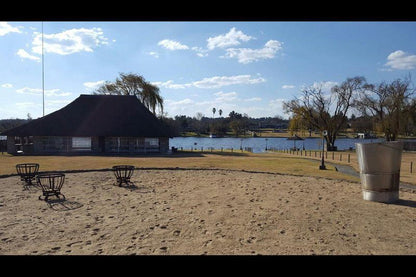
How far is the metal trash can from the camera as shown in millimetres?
10625

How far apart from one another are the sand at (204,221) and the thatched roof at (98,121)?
72.1ft

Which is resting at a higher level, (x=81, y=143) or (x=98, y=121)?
(x=98, y=121)

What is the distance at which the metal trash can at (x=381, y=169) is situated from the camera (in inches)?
418

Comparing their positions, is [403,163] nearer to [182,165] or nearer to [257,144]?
[182,165]

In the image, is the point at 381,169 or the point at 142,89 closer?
the point at 381,169

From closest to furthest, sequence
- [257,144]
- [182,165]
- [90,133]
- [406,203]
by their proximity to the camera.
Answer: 1. [406,203]
2. [182,165]
3. [90,133]
4. [257,144]

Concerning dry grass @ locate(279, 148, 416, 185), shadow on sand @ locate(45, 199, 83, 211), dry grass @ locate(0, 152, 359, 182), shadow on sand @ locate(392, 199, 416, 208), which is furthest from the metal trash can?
shadow on sand @ locate(45, 199, 83, 211)

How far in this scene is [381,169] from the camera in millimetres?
10727

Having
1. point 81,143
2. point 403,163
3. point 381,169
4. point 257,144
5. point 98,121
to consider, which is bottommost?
point 257,144

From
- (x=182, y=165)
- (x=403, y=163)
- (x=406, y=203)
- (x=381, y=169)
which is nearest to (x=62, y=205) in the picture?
(x=381, y=169)

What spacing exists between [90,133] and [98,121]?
2518mm

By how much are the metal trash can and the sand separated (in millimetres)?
441

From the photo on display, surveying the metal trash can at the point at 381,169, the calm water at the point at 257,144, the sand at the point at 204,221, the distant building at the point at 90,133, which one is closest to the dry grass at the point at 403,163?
the sand at the point at 204,221
